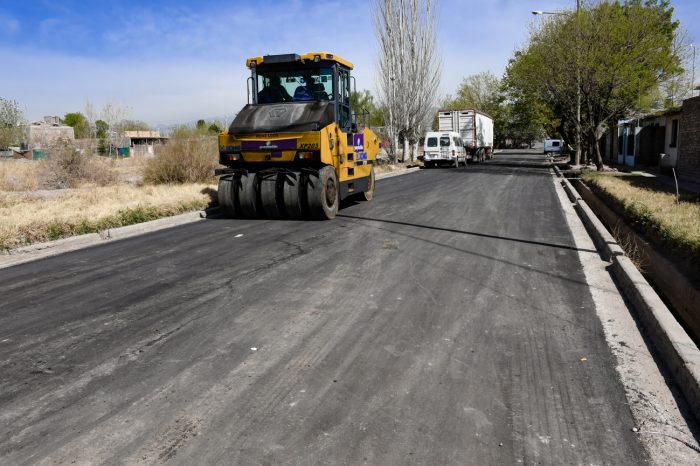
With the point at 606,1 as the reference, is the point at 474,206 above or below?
below

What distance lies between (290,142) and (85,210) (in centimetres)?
489

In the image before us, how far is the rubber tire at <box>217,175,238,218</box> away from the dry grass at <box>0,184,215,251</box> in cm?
158

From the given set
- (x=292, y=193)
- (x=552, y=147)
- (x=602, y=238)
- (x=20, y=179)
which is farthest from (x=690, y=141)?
(x=552, y=147)

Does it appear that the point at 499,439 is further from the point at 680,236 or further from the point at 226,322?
the point at 680,236

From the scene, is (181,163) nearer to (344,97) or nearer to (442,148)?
(344,97)

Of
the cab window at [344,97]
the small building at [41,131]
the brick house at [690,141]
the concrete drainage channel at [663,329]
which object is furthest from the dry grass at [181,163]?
the small building at [41,131]

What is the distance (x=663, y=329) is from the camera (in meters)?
4.52

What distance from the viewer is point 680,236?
7824mm

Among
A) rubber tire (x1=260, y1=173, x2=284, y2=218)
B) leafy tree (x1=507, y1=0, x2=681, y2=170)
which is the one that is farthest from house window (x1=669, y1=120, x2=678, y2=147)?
rubber tire (x1=260, y1=173, x2=284, y2=218)

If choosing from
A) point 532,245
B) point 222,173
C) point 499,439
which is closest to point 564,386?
point 499,439

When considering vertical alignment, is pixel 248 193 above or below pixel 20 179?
below

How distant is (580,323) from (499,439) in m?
2.44

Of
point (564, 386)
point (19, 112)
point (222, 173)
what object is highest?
point (19, 112)

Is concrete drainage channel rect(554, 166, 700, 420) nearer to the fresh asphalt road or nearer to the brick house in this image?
the fresh asphalt road
